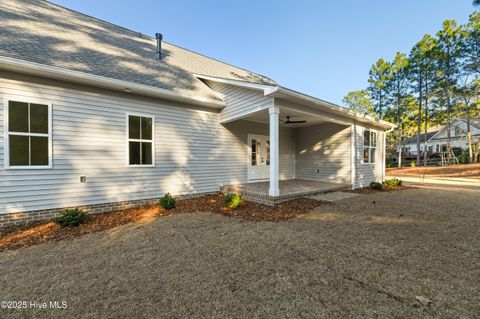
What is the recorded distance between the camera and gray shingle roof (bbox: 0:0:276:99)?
4961mm

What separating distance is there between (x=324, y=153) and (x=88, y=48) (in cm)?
963

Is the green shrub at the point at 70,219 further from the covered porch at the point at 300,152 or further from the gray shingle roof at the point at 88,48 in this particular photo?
the covered porch at the point at 300,152

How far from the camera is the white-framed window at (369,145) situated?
9.27 metres

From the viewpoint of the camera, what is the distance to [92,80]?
4.92 m

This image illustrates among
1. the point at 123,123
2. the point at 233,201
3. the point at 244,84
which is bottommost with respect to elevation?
the point at 233,201

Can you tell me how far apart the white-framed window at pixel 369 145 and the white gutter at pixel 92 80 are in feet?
23.8

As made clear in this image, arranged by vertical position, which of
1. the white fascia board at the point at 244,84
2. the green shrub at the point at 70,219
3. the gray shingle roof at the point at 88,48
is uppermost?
the gray shingle roof at the point at 88,48

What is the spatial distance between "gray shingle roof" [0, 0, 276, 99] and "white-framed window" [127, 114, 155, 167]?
1.08 metres

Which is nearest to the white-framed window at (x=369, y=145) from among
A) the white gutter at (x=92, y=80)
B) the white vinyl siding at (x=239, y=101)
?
the white vinyl siding at (x=239, y=101)

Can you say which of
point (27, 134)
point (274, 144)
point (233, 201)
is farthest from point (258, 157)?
point (27, 134)

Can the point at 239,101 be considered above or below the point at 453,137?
below

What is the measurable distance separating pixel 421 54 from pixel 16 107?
→ 28.2 metres

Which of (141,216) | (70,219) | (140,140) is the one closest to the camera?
(70,219)

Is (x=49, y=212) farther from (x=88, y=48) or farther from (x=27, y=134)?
(x=88, y=48)
